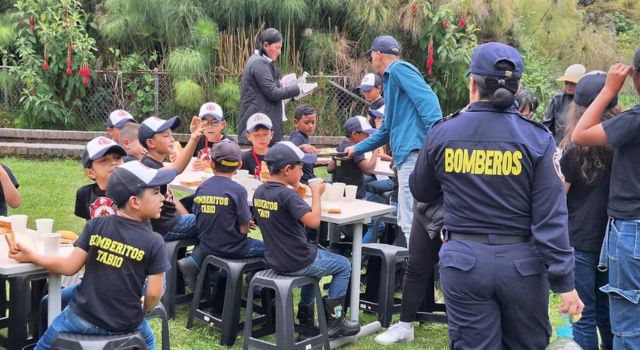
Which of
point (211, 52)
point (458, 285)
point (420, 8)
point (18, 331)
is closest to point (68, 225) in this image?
point (18, 331)

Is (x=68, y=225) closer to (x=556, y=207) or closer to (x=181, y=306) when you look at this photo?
(x=181, y=306)

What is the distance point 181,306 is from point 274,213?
1553 mm

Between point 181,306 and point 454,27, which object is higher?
point 454,27

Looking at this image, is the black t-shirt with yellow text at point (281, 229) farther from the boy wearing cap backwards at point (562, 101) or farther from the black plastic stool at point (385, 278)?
the boy wearing cap backwards at point (562, 101)

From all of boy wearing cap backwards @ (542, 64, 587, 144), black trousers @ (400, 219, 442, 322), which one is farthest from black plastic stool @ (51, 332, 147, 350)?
boy wearing cap backwards @ (542, 64, 587, 144)

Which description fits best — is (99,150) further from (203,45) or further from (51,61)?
(51,61)

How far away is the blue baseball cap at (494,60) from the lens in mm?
3164

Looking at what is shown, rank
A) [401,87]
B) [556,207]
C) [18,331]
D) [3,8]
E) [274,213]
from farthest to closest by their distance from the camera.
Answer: [3,8] → [401,87] → [274,213] → [18,331] → [556,207]

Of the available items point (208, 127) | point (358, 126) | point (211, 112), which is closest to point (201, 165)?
point (208, 127)

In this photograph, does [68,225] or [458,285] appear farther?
[68,225]

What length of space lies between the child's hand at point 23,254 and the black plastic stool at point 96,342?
40 centimetres

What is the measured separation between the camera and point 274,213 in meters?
4.63

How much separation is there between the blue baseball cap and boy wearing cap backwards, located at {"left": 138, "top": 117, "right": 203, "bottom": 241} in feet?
8.07

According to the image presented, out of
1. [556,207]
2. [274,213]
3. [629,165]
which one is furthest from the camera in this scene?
[274,213]
